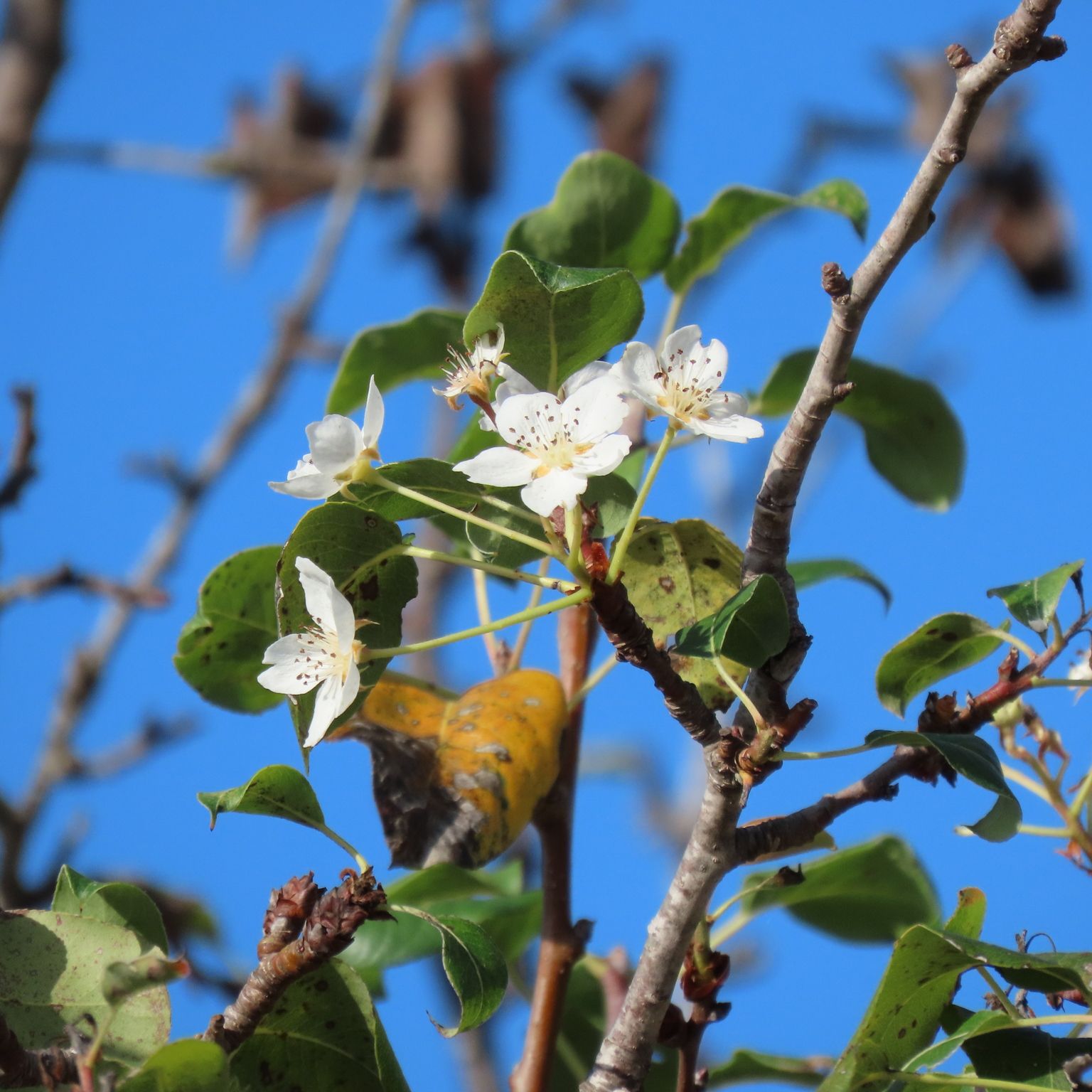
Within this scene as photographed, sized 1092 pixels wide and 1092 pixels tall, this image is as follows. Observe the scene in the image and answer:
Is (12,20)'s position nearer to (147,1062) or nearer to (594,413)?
(594,413)

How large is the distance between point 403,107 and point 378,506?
6.30 meters

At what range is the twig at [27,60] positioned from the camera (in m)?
3.09

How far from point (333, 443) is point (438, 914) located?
68 cm

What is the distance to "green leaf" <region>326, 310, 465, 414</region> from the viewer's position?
1438mm

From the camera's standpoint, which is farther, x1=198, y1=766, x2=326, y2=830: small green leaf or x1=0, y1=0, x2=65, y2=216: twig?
x1=0, y1=0, x2=65, y2=216: twig

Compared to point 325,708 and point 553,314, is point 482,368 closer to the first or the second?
point 553,314

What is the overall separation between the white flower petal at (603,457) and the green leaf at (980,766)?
0.92ft

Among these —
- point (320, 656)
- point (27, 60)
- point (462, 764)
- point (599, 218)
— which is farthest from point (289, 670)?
point (27, 60)

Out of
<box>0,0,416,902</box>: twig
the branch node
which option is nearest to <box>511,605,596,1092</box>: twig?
the branch node

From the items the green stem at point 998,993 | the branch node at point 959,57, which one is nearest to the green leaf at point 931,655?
the green stem at point 998,993

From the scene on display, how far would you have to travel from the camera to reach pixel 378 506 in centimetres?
98

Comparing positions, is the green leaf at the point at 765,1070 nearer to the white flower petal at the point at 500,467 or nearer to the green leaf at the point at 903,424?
the green leaf at the point at 903,424

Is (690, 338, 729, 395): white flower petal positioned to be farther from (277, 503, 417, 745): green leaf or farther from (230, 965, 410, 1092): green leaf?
(230, 965, 410, 1092): green leaf

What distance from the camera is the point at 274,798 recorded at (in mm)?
970
